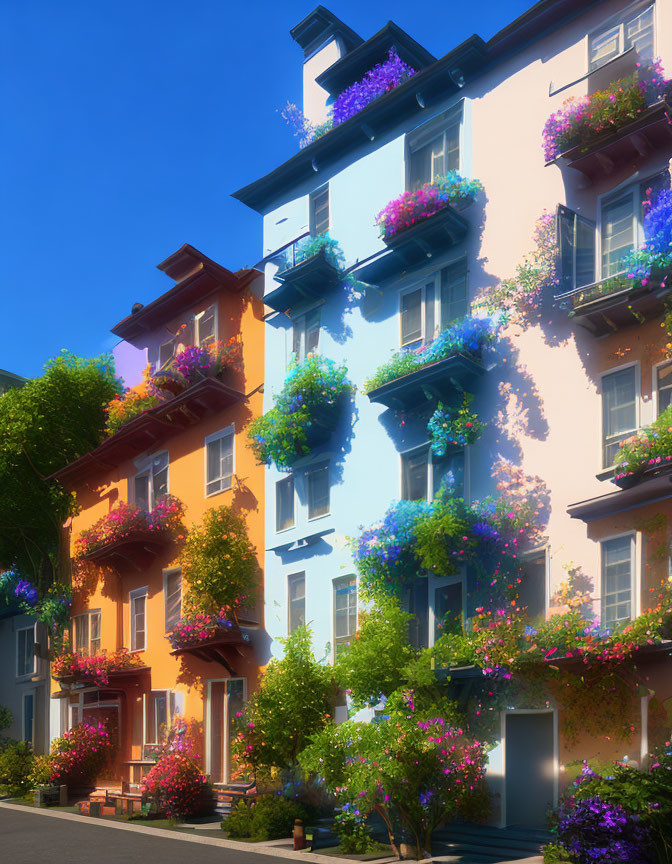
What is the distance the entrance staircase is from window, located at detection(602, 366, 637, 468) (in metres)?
6.90

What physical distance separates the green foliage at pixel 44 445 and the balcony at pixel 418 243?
16173mm

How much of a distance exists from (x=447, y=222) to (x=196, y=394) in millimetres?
10263

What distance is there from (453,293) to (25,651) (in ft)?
90.6

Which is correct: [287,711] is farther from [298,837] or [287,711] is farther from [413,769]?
[413,769]

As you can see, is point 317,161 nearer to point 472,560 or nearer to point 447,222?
point 447,222

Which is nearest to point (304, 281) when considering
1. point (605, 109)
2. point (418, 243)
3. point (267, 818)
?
point (418, 243)

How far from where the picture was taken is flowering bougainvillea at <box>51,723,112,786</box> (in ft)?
99.5

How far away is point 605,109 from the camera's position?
18469mm

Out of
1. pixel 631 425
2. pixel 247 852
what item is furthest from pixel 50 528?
pixel 631 425

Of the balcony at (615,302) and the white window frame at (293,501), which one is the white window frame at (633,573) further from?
the white window frame at (293,501)

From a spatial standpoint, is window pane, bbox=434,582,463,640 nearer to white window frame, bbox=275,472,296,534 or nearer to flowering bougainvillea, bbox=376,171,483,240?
white window frame, bbox=275,472,296,534

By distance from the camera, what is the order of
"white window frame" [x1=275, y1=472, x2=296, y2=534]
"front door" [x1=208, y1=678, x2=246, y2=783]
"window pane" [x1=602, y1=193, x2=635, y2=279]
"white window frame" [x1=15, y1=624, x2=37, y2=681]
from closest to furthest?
"window pane" [x1=602, y1=193, x2=635, y2=279] → "white window frame" [x1=275, y1=472, x2=296, y2=534] → "front door" [x1=208, y1=678, x2=246, y2=783] → "white window frame" [x1=15, y1=624, x2=37, y2=681]

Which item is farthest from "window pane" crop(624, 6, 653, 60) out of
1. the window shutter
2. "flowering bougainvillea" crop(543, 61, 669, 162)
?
the window shutter

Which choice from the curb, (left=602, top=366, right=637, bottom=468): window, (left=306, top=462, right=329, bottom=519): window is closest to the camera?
(left=602, top=366, right=637, bottom=468): window
